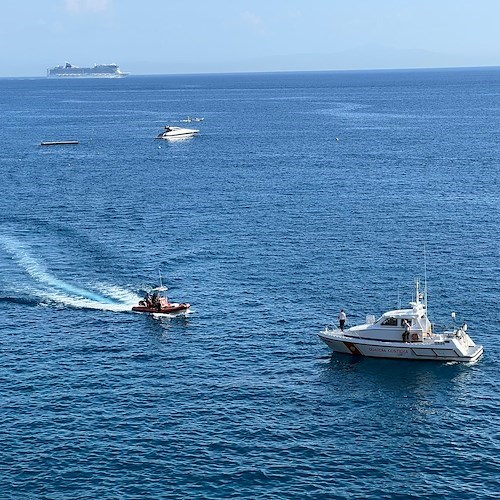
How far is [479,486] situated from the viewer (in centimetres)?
6644

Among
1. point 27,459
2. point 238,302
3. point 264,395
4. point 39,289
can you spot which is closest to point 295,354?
point 264,395

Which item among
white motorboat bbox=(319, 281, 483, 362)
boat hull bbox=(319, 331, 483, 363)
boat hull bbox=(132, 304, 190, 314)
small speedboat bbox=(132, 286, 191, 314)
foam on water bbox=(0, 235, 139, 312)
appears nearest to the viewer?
boat hull bbox=(319, 331, 483, 363)

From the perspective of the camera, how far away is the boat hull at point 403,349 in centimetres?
8919

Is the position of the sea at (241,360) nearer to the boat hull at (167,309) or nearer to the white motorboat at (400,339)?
the boat hull at (167,309)

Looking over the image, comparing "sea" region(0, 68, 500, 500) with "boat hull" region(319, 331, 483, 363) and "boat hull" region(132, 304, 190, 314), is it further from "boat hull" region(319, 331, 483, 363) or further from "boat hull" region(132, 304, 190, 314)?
"boat hull" region(319, 331, 483, 363)

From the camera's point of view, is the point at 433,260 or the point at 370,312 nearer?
the point at 370,312

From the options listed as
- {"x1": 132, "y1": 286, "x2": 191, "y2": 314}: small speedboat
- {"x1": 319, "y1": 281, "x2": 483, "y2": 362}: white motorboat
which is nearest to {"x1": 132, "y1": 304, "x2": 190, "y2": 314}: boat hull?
{"x1": 132, "y1": 286, "x2": 191, "y2": 314}: small speedboat

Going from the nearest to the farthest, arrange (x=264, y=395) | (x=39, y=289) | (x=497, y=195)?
1. (x=264, y=395)
2. (x=39, y=289)
3. (x=497, y=195)

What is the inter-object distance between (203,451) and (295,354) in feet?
75.1

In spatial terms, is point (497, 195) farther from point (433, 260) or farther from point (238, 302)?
point (238, 302)

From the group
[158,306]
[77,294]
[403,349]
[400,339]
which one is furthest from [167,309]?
[403,349]

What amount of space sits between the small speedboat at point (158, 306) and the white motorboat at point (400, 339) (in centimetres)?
1934

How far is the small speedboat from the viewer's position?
10394cm

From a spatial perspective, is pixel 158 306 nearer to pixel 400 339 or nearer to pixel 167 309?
pixel 167 309
